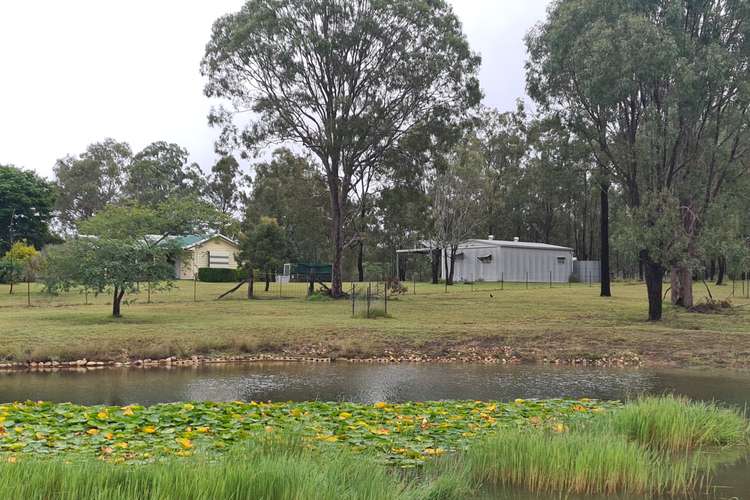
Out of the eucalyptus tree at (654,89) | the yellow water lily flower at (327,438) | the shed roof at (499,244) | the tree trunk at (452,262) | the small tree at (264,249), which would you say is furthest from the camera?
the tree trunk at (452,262)

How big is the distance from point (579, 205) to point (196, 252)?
42.8m

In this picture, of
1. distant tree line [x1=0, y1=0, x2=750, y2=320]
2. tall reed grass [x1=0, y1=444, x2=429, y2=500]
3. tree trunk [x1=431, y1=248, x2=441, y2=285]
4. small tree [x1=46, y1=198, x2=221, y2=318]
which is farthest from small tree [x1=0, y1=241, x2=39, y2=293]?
tall reed grass [x1=0, y1=444, x2=429, y2=500]

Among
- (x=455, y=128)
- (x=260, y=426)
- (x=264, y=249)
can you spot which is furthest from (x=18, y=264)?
(x=260, y=426)

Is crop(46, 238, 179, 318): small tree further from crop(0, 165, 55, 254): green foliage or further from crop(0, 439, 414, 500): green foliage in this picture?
crop(0, 165, 55, 254): green foliage

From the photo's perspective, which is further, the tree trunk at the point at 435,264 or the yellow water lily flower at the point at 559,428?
the tree trunk at the point at 435,264

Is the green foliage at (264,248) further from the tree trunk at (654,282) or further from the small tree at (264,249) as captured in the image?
the tree trunk at (654,282)

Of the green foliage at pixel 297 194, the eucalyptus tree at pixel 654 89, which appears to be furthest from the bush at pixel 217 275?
the eucalyptus tree at pixel 654 89

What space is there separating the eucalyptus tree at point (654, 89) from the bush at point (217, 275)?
31645 mm

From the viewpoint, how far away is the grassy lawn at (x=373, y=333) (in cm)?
1812

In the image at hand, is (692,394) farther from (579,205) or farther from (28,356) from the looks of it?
(579,205)

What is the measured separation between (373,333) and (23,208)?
44100 mm

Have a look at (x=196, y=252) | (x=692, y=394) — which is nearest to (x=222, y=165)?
(x=196, y=252)

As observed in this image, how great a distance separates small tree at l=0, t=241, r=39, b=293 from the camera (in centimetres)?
3682

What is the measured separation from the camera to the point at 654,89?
23906mm
